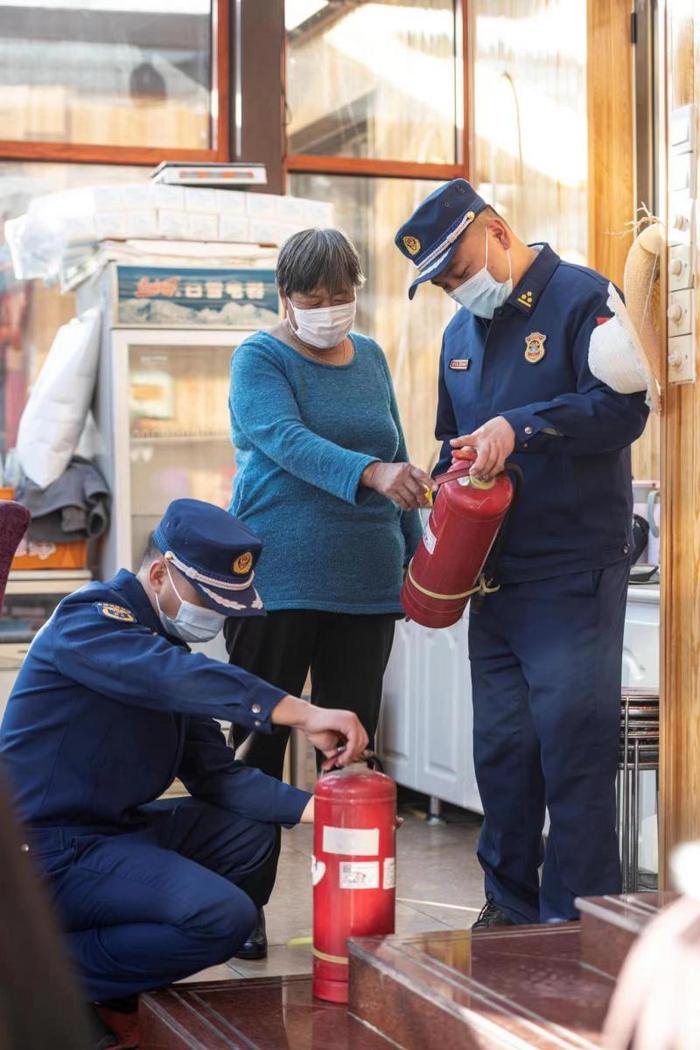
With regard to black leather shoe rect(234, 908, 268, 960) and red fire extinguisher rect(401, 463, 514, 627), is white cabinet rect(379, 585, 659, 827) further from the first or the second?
red fire extinguisher rect(401, 463, 514, 627)

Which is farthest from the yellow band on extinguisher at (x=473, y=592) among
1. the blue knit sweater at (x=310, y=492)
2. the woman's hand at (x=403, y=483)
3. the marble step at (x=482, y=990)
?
the marble step at (x=482, y=990)

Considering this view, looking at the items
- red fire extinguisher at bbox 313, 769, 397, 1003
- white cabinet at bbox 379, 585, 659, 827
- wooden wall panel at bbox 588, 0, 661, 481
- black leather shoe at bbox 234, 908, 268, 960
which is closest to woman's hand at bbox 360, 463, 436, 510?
red fire extinguisher at bbox 313, 769, 397, 1003

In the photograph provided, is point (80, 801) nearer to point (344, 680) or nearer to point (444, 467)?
point (344, 680)

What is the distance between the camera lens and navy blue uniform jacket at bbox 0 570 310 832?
97.8 inches

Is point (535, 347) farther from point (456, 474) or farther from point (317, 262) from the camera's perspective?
point (317, 262)

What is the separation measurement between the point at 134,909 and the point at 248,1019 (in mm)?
268

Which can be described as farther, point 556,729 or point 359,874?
point 556,729

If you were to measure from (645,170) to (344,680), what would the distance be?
7.99 ft


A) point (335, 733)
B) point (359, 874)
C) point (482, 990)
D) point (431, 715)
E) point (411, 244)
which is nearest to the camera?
point (482, 990)

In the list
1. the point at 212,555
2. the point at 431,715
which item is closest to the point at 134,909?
the point at 212,555

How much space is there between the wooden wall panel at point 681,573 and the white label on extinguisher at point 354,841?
828 mm

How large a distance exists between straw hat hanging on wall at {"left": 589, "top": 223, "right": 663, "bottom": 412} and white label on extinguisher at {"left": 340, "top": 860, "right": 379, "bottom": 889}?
974 mm

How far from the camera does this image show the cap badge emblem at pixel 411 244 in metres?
2.81

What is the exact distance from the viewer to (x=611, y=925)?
91.4 inches
